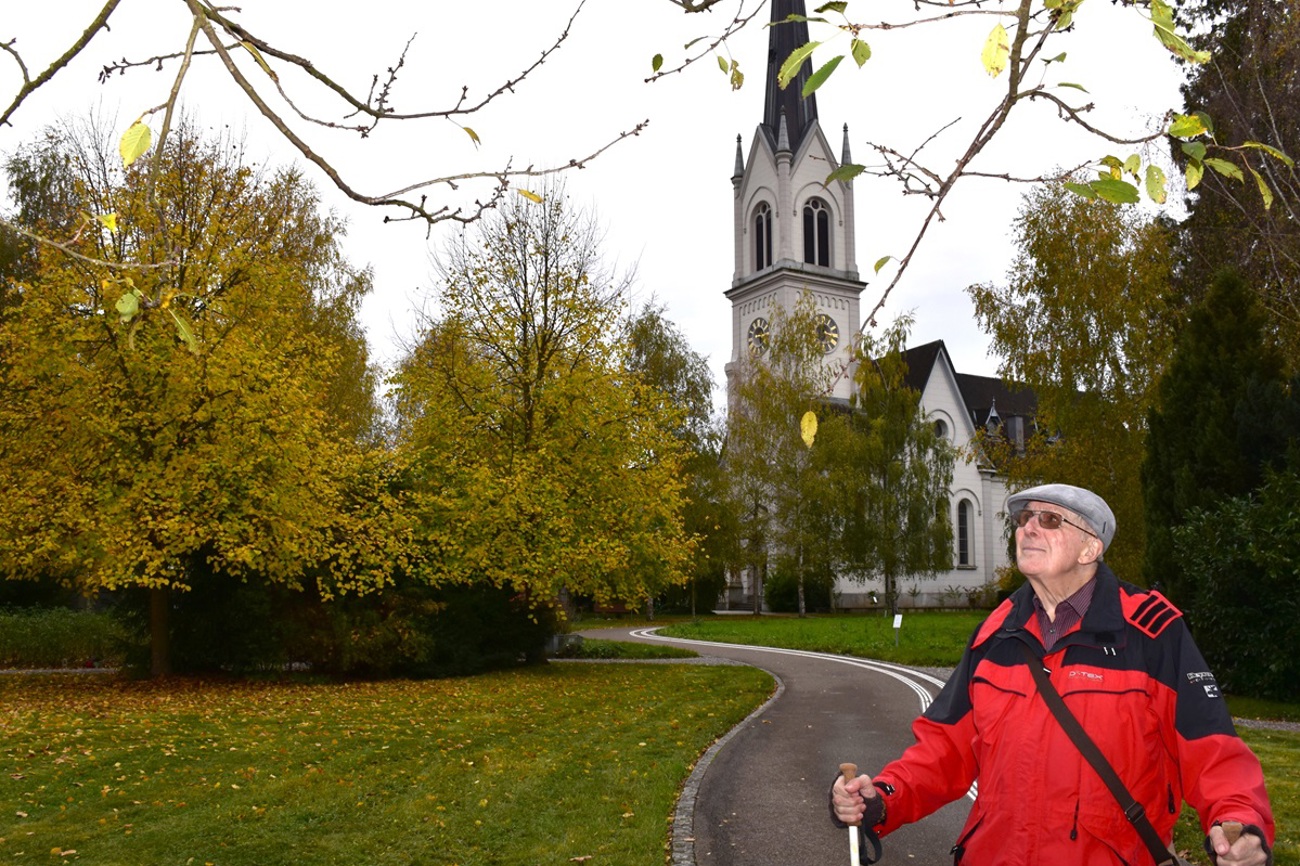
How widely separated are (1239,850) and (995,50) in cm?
204

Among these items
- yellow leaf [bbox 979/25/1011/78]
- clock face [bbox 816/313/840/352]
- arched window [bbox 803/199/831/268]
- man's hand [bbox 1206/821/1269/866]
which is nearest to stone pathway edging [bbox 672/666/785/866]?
man's hand [bbox 1206/821/1269/866]

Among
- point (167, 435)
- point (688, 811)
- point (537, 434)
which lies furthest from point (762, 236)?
point (688, 811)

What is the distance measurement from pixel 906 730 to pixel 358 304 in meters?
27.1

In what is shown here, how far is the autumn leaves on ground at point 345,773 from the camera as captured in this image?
7902 millimetres

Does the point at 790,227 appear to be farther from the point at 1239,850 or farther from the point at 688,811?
the point at 1239,850

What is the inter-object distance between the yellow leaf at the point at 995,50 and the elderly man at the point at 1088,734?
1.55 m

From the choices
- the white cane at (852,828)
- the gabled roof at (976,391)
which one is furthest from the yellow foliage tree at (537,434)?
the gabled roof at (976,391)

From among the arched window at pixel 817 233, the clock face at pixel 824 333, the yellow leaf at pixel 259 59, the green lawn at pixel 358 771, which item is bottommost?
the green lawn at pixel 358 771

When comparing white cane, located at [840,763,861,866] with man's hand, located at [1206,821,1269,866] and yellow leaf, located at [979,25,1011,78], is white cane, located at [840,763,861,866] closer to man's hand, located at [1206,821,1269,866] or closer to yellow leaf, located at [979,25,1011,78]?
man's hand, located at [1206,821,1269,866]

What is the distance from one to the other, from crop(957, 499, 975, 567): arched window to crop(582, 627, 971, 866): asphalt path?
47392mm

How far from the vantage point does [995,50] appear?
2.54m

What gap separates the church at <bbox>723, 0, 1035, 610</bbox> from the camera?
65062 mm

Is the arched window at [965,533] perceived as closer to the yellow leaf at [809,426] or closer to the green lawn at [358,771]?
the green lawn at [358,771]

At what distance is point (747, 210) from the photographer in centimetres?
7288
